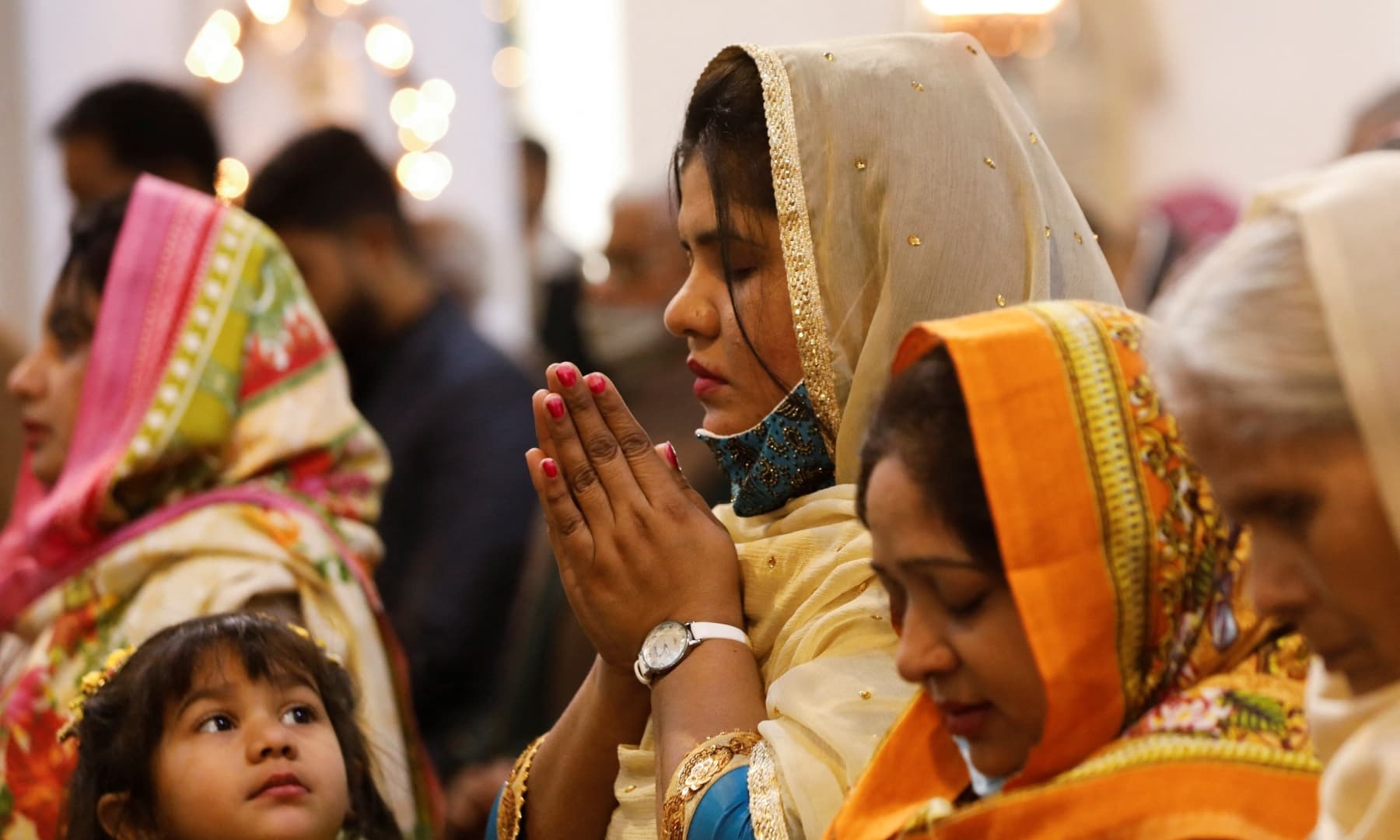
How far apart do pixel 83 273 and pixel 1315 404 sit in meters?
2.21

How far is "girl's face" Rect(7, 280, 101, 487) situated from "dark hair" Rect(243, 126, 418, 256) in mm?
1039

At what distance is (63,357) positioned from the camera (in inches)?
113

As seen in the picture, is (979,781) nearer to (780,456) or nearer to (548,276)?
(780,456)

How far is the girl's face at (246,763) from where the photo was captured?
206cm

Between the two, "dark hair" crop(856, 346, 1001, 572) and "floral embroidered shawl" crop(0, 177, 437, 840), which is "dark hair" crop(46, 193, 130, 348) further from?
"dark hair" crop(856, 346, 1001, 572)

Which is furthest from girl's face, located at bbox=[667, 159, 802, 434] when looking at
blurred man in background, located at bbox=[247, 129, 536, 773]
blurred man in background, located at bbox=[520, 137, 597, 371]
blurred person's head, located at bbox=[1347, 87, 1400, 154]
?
blurred man in background, located at bbox=[520, 137, 597, 371]

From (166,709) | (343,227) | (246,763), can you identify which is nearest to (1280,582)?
(246,763)

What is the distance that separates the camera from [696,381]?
2061 mm

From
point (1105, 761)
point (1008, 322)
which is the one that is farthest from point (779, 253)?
point (1105, 761)

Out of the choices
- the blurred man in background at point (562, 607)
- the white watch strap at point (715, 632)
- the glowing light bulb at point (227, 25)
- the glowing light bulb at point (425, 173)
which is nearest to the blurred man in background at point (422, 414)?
the blurred man in background at point (562, 607)

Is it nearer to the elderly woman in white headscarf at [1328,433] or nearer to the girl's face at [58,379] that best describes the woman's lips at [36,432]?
the girl's face at [58,379]

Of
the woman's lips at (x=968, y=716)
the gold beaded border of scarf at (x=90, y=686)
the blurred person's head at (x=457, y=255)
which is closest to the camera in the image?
the woman's lips at (x=968, y=716)

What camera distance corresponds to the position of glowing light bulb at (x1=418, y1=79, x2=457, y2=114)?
7406mm

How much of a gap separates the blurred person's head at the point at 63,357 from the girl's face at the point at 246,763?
2.78 ft
